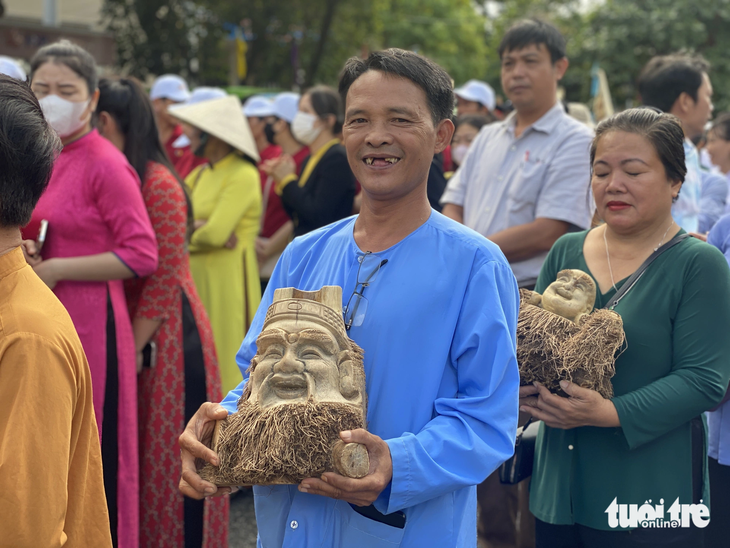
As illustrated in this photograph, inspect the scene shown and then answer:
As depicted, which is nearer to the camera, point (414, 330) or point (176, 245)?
point (414, 330)

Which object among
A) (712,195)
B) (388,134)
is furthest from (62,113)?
(712,195)

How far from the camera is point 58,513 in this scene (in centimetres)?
162

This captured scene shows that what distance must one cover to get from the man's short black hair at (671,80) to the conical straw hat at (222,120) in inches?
100

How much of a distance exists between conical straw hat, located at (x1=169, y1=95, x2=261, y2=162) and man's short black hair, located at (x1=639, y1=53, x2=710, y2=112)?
2.55 meters

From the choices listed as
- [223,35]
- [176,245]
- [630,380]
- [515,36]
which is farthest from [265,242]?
[223,35]

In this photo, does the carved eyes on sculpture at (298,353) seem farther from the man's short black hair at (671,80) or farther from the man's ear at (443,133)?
the man's short black hair at (671,80)

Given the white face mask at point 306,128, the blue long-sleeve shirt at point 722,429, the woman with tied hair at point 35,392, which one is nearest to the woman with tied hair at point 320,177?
the white face mask at point 306,128

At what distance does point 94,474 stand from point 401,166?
1099mm

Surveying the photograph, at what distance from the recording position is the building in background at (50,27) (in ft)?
55.8

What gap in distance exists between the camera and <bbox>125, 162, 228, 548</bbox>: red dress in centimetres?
364

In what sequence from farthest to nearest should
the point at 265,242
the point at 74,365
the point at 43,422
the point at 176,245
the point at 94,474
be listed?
the point at 265,242 < the point at 176,245 < the point at 94,474 < the point at 74,365 < the point at 43,422

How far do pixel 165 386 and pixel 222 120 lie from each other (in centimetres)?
220

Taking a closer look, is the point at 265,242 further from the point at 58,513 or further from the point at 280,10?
the point at 280,10

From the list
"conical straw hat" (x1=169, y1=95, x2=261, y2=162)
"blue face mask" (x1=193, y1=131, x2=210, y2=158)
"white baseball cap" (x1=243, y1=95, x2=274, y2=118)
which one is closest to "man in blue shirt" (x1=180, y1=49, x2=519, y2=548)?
"conical straw hat" (x1=169, y1=95, x2=261, y2=162)
